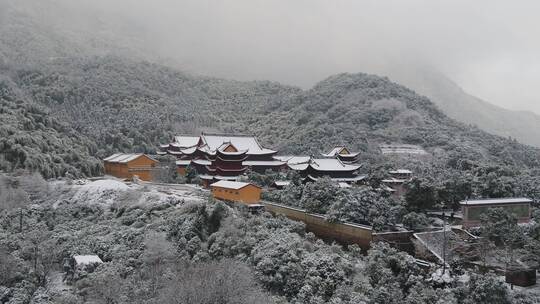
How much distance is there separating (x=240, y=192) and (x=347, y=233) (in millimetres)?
10181

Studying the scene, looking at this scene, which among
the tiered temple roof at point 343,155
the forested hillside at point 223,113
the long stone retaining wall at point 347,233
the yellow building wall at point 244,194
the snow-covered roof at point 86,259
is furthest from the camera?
the forested hillside at point 223,113

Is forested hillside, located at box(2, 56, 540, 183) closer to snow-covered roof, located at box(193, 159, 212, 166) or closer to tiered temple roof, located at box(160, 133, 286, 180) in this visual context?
tiered temple roof, located at box(160, 133, 286, 180)

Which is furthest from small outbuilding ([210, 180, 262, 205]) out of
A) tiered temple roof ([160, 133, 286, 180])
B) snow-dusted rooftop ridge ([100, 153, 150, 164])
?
snow-dusted rooftop ridge ([100, 153, 150, 164])

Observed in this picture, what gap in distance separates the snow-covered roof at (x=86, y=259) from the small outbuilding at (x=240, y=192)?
11148 mm

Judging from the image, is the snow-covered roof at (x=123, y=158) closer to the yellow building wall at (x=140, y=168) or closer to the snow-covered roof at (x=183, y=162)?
the yellow building wall at (x=140, y=168)

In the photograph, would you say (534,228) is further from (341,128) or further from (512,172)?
(341,128)

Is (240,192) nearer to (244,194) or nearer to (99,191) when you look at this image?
(244,194)

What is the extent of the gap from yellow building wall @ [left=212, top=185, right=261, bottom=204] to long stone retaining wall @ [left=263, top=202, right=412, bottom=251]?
4246mm

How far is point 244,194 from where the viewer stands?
44312mm

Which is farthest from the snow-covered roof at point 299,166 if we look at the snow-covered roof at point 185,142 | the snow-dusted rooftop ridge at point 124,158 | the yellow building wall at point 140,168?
the snow-covered roof at point 185,142

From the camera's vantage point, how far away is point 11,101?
75.3 m

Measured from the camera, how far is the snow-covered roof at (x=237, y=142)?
58.1m

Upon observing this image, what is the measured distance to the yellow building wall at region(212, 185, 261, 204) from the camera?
4421 cm

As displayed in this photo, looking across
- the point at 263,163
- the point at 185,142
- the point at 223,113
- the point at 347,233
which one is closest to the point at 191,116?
the point at 223,113
